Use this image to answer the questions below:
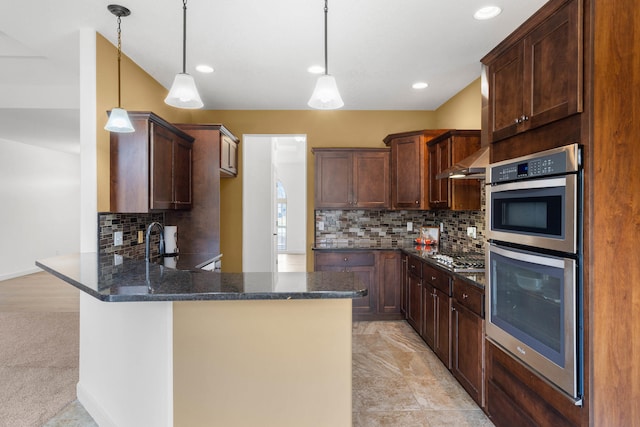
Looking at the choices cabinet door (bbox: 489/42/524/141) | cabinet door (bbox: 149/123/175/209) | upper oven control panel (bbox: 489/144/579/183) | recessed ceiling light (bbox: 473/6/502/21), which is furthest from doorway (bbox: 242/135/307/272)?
upper oven control panel (bbox: 489/144/579/183)

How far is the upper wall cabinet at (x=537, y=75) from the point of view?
4.75 feet

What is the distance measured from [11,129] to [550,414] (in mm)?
7893

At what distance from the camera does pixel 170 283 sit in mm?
1606

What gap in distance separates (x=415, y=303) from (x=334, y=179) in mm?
1863

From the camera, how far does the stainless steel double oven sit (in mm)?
1432

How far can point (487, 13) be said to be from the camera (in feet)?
7.98

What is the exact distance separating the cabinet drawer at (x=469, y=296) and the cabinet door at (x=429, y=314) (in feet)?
1.76

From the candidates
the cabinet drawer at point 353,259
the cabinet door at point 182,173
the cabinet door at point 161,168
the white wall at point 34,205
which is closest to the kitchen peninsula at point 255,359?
the cabinet door at point 161,168

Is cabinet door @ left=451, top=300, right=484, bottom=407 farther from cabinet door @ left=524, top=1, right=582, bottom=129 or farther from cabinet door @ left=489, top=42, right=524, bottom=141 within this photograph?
cabinet door @ left=524, top=1, right=582, bottom=129

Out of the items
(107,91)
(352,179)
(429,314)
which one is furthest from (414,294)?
(107,91)

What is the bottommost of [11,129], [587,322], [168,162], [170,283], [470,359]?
[470,359]

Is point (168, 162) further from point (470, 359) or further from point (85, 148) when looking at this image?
point (470, 359)

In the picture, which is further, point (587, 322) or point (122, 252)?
point (122, 252)

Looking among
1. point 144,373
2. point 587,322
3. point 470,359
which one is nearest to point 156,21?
point 144,373
